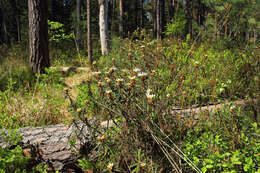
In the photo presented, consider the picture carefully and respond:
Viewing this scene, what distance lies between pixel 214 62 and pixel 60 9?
1402cm

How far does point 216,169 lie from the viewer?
1.35 metres

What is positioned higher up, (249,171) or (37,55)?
(37,55)

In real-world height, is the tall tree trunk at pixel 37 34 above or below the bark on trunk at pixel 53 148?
above

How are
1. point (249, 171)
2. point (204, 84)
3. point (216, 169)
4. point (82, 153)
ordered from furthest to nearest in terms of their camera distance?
point (204, 84), point (82, 153), point (216, 169), point (249, 171)

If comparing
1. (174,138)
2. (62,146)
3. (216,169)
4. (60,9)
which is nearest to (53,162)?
(62,146)

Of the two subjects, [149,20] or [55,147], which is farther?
[149,20]

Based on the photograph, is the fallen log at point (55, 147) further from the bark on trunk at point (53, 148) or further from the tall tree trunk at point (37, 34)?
the tall tree trunk at point (37, 34)

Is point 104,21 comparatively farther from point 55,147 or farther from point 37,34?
point 55,147

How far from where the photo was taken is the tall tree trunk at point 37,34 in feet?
15.6

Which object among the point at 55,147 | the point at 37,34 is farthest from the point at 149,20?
the point at 55,147

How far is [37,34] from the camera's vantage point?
4.82m

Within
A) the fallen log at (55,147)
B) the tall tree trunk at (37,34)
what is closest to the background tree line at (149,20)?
the tall tree trunk at (37,34)

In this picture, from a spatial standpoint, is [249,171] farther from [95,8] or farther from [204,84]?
[95,8]

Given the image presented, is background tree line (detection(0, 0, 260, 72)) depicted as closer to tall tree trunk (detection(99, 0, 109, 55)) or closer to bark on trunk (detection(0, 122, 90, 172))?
tall tree trunk (detection(99, 0, 109, 55))
